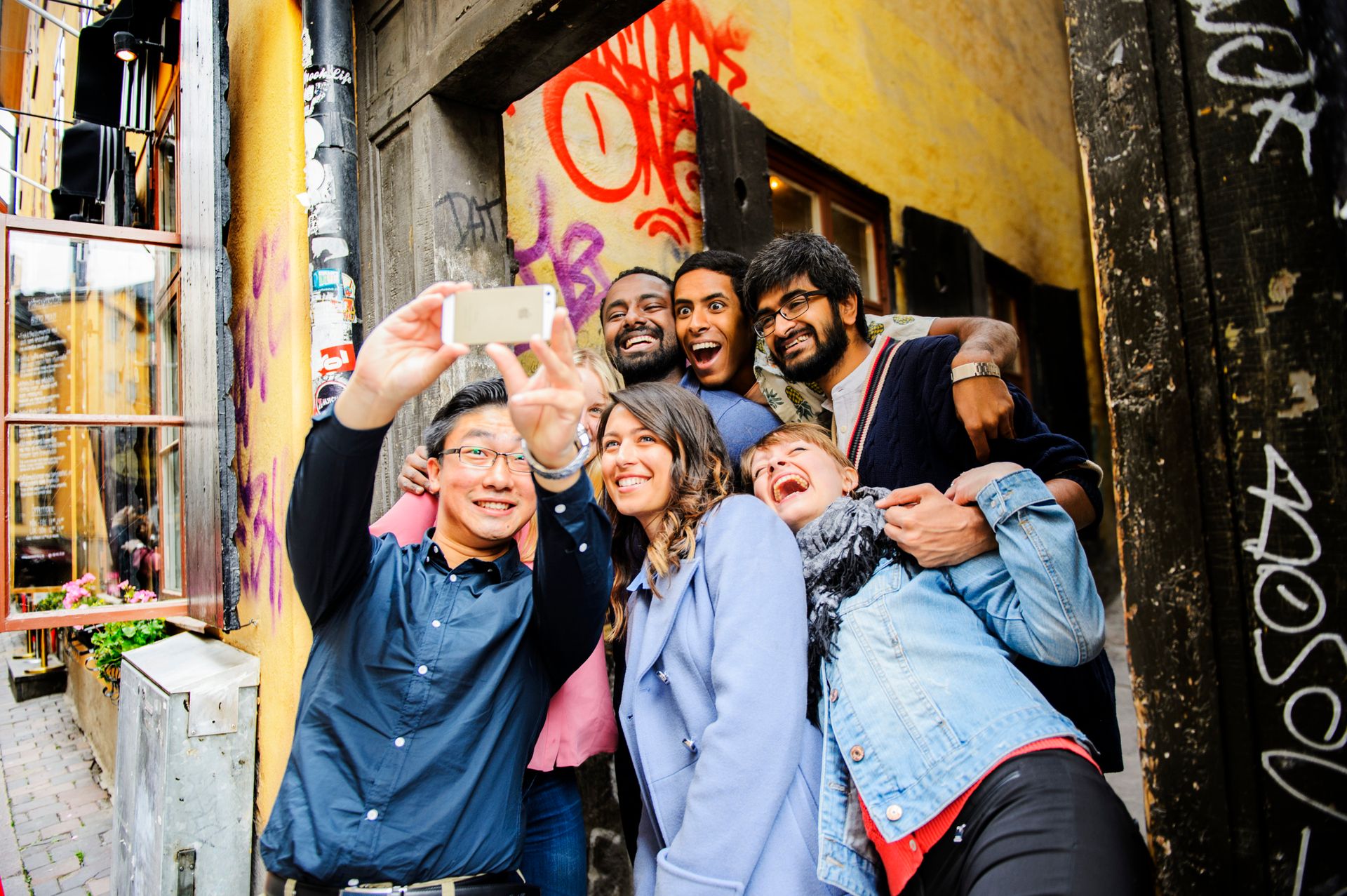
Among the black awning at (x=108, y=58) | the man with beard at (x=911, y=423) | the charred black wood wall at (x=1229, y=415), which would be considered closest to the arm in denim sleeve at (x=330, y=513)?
the man with beard at (x=911, y=423)

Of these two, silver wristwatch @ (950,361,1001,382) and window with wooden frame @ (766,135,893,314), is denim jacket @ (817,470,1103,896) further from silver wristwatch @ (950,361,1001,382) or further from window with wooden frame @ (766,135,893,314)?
window with wooden frame @ (766,135,893,314)

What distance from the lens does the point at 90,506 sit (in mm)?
4414

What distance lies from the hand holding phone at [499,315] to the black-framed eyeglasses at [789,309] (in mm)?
1259

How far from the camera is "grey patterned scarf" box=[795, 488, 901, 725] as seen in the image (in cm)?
163

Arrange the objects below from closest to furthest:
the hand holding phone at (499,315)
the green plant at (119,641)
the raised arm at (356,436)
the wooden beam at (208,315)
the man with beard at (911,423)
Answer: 1. the hand holding phone at (499,315)
2. the raised arm at (356,436)
3. the man with beard at (911,423)
4. the wooden beam at (208,315)
5. the green plant at (119,641)

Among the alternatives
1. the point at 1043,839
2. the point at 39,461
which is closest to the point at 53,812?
the point at 39,461

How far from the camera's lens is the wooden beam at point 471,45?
2367 millimetres

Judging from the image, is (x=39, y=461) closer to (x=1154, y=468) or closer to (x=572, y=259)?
(x=572, y=259)

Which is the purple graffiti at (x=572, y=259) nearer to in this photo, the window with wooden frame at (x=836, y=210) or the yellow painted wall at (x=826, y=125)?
the yellow painted wall at (x=826, y=125)

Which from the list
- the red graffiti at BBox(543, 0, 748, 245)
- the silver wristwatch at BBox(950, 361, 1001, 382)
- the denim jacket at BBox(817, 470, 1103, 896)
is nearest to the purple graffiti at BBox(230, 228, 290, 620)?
the red graffiti at BBox(543, 0, 748, 245)

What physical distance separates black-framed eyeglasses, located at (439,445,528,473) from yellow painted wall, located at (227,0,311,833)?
1362 mm

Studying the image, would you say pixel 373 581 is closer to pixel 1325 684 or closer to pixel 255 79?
pixel 1325 684

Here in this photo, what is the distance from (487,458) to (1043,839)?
1283mm

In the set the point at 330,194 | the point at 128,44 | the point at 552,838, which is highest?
the point at 128,44
